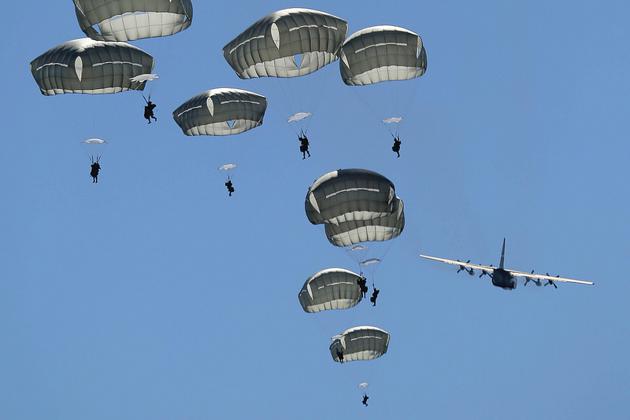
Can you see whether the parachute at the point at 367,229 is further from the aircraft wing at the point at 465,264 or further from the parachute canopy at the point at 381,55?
the aircraft wing at the point at 465,264

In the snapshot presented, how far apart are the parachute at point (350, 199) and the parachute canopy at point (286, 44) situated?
241 inches

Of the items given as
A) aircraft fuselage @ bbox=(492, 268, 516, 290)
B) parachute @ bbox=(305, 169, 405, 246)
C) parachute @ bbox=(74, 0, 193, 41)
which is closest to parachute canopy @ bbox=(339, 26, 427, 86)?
parachute @ bbox=(305, 169, 405, 246)

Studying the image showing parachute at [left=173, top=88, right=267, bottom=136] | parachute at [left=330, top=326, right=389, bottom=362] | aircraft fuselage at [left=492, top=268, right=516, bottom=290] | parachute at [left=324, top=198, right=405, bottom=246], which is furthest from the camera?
aircraft fuselage at [left=492, top=268, right=516, bottom=290]

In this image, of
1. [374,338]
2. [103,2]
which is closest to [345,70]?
[103,2]

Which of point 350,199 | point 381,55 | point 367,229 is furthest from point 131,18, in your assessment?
point 367,229

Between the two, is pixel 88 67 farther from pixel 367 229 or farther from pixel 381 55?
pixel 367 229

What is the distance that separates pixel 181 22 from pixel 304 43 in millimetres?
6332

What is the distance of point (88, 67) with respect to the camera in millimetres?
70688

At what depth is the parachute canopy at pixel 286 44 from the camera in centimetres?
6756

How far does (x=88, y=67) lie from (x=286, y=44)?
11087 millimetres

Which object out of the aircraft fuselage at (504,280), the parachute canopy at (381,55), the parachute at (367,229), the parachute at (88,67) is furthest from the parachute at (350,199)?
the aircraft fuselage at (504,280)

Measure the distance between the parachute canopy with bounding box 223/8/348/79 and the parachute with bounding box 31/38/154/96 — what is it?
18.8 feet

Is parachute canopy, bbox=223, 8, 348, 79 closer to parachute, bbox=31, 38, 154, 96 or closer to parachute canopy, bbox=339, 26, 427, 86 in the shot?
parachute canopy, bbox=339, 26, 427, 86

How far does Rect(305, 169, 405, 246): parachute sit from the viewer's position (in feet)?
232
